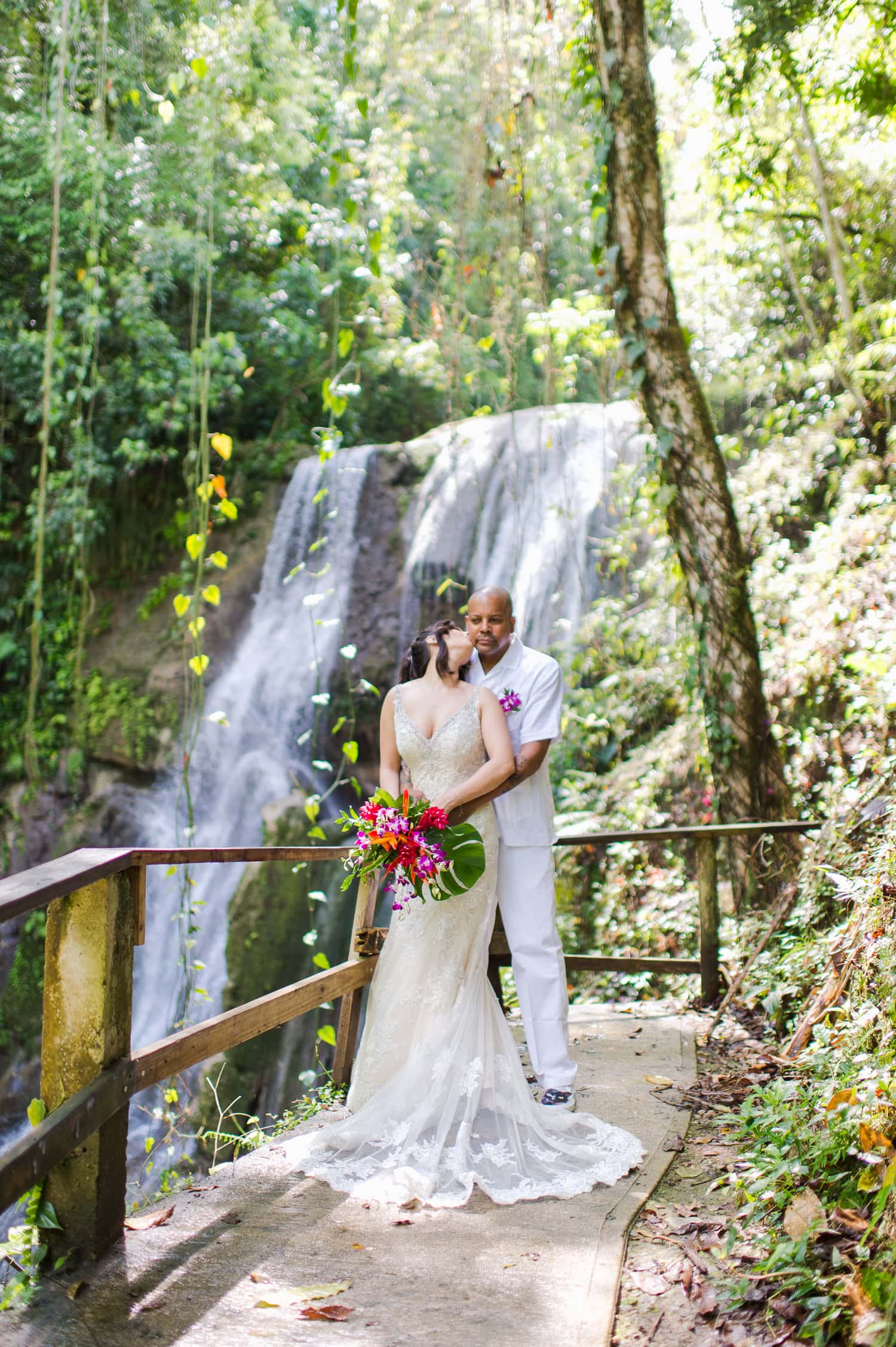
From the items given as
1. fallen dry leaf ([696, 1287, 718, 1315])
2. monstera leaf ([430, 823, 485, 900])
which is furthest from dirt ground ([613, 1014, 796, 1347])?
monstera leaf ([430, 823, 485, 900])

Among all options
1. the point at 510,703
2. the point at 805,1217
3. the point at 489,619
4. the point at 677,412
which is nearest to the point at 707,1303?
the point at 805,1217

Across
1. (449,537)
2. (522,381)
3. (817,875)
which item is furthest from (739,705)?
(522,381)

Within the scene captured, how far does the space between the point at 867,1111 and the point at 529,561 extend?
817cm

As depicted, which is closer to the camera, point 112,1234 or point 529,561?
point 112,1234

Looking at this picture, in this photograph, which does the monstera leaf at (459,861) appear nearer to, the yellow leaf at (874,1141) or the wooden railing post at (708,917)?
the yellow leaf at (874,1141)

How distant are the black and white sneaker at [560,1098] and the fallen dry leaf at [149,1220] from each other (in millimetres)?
1516

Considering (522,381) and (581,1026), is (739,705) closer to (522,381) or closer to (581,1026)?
(581,1026)

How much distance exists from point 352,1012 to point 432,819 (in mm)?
1106

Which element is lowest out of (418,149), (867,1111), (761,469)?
(867,1111)

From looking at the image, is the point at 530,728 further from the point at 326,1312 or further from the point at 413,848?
the point at 326,1312

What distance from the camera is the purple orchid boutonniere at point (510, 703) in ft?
13.6

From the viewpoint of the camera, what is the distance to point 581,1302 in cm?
239

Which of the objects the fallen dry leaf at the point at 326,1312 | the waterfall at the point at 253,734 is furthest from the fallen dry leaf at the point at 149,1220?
the waterfall at the point at 253,734

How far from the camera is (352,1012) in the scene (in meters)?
4.20
